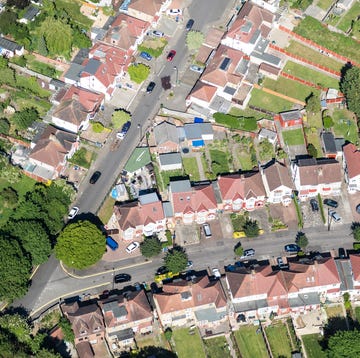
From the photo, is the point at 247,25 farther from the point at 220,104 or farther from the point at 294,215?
the point at 294,215

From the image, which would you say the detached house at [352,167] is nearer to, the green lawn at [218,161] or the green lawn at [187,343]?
the green lawn at [218,161]

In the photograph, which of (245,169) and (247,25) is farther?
(247,25)

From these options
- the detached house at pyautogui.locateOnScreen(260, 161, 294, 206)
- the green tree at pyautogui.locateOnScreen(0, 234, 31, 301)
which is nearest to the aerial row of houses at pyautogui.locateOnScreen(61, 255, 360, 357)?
the green tree at pyautogui.locateOnScreen(0, 234, 31, 301)

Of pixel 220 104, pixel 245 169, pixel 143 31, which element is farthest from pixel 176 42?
pixel 245 169

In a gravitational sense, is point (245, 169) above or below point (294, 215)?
above

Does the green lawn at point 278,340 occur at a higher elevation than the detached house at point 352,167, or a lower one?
lower

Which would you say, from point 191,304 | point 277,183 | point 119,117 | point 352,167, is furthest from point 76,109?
point 352,167

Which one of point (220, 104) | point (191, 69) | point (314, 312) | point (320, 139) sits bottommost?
point (314, 312)

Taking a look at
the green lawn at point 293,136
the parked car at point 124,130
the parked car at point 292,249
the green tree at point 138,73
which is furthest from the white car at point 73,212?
the green lawn at point 293,136

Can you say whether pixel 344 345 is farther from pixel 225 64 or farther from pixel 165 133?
pixel 225 64
